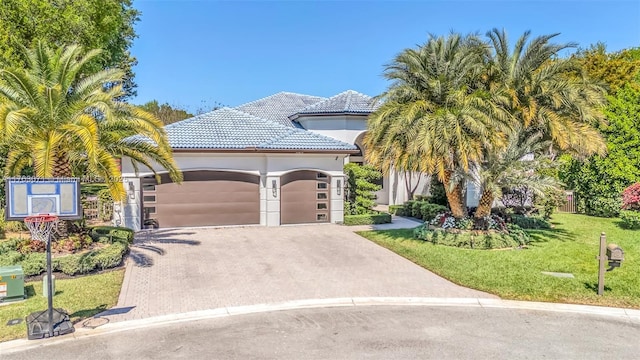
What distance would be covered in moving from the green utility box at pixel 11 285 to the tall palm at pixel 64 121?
2627 millimetres

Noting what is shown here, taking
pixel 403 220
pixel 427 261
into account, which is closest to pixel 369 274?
pixel 427 261

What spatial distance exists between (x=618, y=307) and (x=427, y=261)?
505 cm

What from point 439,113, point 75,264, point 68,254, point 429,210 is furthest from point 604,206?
point 68,254

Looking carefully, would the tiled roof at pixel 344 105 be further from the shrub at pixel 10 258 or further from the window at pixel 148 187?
the shrub at pixel 10 258

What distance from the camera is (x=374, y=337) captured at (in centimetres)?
789

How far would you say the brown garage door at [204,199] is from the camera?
62.6ft

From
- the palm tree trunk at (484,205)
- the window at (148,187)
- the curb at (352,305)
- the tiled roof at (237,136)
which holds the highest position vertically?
the tiled roof at (237,136)

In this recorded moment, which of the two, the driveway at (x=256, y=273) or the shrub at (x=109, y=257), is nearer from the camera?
the driveway at (x=256, y=273)

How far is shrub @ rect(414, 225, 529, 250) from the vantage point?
15.3 meters

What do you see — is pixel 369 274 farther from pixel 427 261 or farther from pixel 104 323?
pixel 104 323

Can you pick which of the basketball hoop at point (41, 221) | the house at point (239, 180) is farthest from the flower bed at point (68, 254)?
the house at point (239, 180)

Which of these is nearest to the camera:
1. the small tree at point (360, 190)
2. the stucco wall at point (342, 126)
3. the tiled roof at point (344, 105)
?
the small tree at point (360, 190)

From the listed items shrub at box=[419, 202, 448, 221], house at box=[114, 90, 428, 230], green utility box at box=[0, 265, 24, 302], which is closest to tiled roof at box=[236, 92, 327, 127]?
house at box=[114, 90, 428, 230]

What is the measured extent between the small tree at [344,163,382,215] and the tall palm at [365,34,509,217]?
18.1ft
